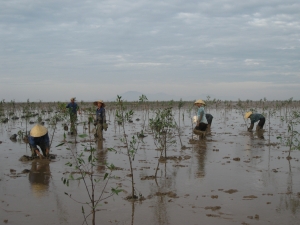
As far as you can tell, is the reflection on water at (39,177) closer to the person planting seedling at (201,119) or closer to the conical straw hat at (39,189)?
the conical straw hat at (39,189)

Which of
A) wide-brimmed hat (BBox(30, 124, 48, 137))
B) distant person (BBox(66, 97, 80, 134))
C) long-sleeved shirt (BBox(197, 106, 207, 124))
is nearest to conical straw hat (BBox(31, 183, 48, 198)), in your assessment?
wide-brimmed hat (BBox(30, 124, 48, 137))

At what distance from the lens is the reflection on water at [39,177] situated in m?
6.60

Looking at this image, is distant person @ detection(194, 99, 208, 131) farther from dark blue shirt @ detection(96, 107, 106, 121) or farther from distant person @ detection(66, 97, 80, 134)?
distant person @ detection(66, 97, 80, 134)

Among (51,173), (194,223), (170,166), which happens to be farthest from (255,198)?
(51,173)

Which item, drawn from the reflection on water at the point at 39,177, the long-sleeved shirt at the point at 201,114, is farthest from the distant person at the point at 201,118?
the reflection on water at the point at 39,177

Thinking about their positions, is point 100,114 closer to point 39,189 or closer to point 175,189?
point 39,189

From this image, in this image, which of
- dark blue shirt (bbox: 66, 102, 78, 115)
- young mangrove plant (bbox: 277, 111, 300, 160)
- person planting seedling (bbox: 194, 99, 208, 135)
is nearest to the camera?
young mangrove plant (bbox: 277, 111, 300, 160)

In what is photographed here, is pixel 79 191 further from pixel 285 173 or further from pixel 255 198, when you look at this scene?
pixel 285 173

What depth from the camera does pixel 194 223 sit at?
16.4 ft

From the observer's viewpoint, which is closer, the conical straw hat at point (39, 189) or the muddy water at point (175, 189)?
the muddy water at point (175, 189)

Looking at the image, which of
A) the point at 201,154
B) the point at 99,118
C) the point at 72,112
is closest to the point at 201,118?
the point at 201,154

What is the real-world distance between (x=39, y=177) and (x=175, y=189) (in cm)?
297

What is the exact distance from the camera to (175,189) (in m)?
6.57

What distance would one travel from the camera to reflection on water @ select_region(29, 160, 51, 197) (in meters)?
6.60
